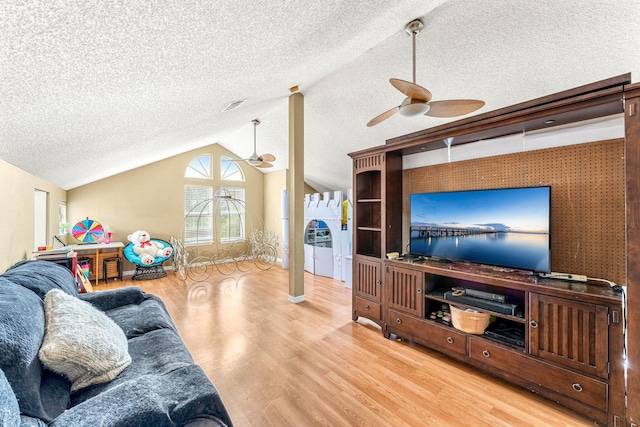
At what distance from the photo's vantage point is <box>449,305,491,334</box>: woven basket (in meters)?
2.27

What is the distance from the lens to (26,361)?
103 centimetres

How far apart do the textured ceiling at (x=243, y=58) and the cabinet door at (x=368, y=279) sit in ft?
6.43

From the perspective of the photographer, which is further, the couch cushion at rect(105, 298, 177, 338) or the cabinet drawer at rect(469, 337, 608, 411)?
the couch cushion at rect(105, 298, 177, 338)

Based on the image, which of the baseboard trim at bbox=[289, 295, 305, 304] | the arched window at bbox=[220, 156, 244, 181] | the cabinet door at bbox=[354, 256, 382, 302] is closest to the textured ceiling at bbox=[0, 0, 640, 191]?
the cabinet door at bbox=[354, 256, 382, 302]

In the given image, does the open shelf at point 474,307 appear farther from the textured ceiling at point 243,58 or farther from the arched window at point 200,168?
the arched window at point 200,168

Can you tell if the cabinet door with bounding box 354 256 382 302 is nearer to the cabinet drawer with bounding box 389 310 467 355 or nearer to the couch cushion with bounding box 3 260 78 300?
the cabinet drawer with bounding box 389 310 467 355

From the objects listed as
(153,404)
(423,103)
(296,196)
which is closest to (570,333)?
(423,103)

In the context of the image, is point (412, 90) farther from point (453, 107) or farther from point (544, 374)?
point (544, 374)

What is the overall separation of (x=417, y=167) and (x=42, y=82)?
3.26m

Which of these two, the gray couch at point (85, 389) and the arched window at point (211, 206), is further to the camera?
the arched window at point (211, 206)

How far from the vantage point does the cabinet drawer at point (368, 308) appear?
3.10 metres

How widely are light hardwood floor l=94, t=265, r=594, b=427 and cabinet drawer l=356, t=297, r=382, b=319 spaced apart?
0.16m

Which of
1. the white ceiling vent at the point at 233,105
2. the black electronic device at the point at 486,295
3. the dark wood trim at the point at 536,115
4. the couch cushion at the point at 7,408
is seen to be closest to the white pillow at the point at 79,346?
the couch cushion at the point at 7,408

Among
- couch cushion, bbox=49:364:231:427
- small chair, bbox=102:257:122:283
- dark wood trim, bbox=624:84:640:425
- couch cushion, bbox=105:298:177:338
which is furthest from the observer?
small chair, bbox=102:257:122:283
